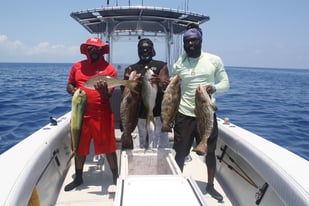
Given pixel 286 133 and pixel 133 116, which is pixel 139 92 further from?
pixel 286 133

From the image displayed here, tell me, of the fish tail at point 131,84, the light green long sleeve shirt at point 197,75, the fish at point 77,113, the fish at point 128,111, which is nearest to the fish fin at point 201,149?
the light green long sleeve shirt at point 197,75

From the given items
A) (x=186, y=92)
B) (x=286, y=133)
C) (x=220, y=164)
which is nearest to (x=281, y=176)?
(x=186, y=92)

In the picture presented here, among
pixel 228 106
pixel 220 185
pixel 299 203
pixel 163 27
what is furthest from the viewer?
pixel 228 106

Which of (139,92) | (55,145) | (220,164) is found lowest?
(220,164)

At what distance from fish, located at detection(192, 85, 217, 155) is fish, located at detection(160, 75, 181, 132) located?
229 mm

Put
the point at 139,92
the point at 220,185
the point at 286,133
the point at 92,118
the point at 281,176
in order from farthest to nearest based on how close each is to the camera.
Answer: the point at 286,133
the point at 220,185
the point at 92,118
the point at 139,92
the point at 281,176

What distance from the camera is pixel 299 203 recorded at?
226cm

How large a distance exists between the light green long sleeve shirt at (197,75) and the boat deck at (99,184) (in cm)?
93

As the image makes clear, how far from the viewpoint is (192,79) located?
3.59m

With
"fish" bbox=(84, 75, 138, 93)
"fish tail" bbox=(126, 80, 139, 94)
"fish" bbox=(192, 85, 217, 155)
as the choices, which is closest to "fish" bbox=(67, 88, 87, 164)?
"fish" bbox=(84, 75, 138, 93)

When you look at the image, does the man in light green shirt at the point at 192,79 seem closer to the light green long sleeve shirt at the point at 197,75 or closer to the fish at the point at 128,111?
the light green long sleeve shirt at the point at 197,75

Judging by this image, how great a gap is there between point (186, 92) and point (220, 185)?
1736mm

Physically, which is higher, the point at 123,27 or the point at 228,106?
the point at 123,27

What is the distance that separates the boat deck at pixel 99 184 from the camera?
3.92m
